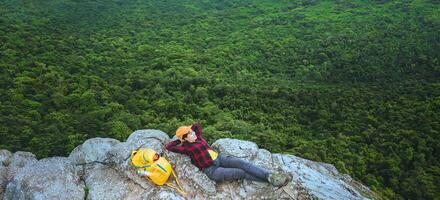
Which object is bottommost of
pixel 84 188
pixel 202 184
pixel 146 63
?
pixel 146 63

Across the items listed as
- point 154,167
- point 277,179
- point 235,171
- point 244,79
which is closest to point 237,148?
point 235,171

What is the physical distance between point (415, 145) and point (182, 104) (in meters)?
10.9

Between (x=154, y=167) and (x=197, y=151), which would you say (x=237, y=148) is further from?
(x=154, y=167)

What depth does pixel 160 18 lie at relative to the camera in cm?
3547

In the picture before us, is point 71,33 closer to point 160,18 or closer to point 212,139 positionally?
point 160,18

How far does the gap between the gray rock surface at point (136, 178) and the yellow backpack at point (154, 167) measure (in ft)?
0.61

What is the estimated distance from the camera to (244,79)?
2389cm

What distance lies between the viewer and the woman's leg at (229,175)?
9.99 metres

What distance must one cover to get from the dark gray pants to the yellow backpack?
0.95 meters

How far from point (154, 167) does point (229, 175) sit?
6.42 ft

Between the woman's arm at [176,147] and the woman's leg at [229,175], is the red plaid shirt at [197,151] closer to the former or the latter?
the woman's arm at [176,147]

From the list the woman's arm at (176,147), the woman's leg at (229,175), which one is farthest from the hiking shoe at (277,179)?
the woman's arm at (176,147)

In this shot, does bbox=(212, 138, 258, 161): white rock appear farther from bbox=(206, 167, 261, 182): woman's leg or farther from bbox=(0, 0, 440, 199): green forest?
bbox=(0, 0, 440, 199): green forest


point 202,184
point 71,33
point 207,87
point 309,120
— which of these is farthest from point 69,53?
point 202,184
